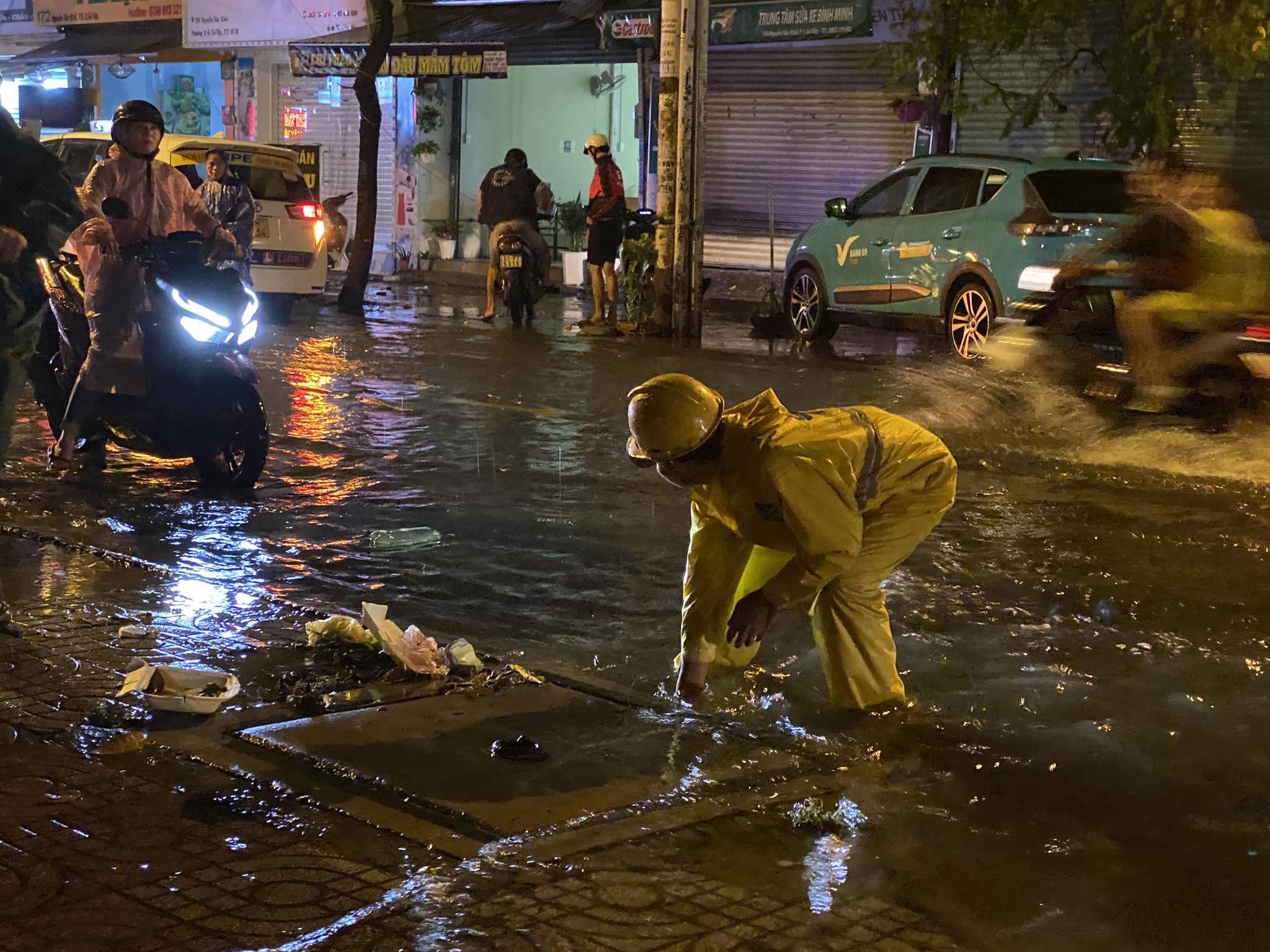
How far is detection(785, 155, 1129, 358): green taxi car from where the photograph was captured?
39.2 feet

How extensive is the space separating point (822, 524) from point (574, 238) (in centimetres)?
1913

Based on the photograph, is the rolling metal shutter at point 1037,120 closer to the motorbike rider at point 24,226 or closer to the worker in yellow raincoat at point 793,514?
the worker in yellow raincoat at point 793,514

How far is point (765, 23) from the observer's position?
19344 mm

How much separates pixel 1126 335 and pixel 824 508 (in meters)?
5.11

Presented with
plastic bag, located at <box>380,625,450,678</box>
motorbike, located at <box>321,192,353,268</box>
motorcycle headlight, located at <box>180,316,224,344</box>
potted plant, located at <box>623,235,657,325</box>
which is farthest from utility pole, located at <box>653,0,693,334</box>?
plastic bag, located at <box>380,625,450,678</box>

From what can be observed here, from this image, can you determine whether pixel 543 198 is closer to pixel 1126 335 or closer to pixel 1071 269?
pixel 1071 269

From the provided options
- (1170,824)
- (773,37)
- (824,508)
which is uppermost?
(773,37)

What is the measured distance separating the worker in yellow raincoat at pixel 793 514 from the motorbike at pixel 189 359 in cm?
352

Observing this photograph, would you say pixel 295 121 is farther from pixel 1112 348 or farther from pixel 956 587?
pixel 956 587

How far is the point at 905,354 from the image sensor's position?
1407 centimetres

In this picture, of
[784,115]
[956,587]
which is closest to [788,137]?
[784,115]

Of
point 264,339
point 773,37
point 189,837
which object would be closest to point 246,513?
point 189,837

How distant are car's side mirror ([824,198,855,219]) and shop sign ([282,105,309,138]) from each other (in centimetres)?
1461

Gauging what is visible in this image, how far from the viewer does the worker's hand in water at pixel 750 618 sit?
4281 millimetres
